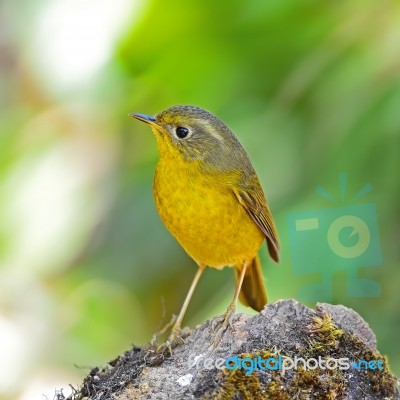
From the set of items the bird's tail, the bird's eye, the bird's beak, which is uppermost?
the bird's beak

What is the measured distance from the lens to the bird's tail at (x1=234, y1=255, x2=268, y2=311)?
3.19 m

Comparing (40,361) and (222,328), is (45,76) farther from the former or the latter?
(222,328)

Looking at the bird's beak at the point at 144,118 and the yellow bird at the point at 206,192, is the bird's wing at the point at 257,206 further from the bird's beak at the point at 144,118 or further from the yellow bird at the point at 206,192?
the bird's beak at the point at 144,118

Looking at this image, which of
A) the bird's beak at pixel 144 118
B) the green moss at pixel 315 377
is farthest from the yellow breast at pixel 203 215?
the green moss at pixel 315 377

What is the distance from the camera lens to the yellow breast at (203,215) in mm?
→ 2729

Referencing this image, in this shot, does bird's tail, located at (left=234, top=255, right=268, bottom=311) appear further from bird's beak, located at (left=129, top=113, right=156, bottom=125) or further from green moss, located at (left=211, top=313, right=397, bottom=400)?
green moss, located at (left=211, top=313, right=397, bottom=400)

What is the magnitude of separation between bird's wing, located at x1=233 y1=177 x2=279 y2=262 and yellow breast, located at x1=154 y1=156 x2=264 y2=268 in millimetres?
20

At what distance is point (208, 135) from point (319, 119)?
1.72 meters

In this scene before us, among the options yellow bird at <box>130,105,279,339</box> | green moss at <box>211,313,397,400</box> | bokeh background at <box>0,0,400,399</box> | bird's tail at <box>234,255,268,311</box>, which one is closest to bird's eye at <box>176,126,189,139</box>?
yellow bird at <box>130,105,279,339</box>

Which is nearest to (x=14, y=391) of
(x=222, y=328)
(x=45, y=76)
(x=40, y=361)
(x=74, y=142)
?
(x=40, y=361)

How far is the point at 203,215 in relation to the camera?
271cm

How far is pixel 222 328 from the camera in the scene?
93.5 inches

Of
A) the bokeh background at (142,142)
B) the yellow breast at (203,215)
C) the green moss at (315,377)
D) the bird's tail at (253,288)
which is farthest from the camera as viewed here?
the bokeh background at (142,142)

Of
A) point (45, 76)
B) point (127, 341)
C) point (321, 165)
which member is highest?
point (45, 76)
